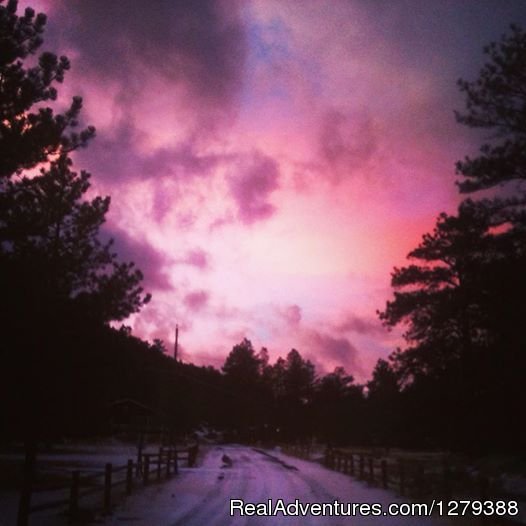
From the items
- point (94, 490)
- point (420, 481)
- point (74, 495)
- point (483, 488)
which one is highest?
point (483, 488)

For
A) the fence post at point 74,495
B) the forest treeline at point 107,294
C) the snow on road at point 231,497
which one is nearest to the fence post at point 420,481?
the snow on road at point 231,497

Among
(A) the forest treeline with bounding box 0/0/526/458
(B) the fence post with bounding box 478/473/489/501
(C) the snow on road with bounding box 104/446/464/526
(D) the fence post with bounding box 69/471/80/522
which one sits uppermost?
(A) the forest treeline with bounding box 0/0/526/458

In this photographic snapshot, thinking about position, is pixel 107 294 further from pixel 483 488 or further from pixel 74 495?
pixel 483 488

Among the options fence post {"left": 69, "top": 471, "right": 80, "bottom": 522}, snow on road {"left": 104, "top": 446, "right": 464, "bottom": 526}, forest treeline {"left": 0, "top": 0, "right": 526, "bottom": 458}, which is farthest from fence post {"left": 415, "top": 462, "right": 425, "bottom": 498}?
fence post {"left": 69, "top": 471, "right": 80, "bottom": 522}

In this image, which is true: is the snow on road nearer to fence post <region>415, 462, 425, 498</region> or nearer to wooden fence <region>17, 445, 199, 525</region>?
wooden fence <region>17, 445, 199, 525</region>

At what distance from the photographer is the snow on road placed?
46.9 ft

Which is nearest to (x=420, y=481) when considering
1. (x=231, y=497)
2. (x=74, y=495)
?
(x=231, y=497)

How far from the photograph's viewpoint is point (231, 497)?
64.3ft

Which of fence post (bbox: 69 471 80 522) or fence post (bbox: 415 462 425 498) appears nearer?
fence post (bbox: 69 471 80 522)

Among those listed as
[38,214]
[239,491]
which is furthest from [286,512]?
[38,214]

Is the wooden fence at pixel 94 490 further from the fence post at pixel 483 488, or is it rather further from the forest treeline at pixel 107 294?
the fence post at pixel 483 488

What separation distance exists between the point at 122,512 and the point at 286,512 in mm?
4347

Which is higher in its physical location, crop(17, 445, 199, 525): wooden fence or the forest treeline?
the forest treeline

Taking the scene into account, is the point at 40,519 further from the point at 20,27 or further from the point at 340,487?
the point at 340,487
